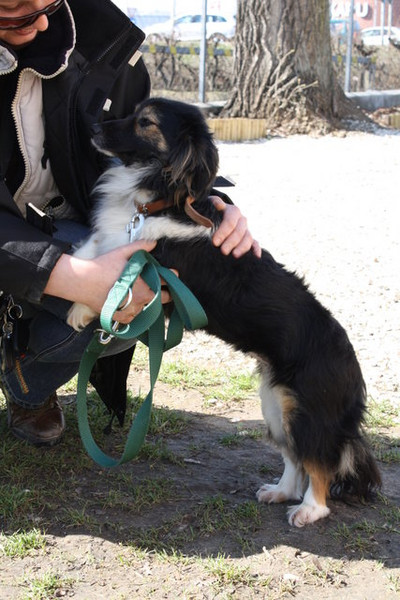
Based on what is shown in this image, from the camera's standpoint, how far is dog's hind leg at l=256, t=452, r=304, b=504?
2.88 meters

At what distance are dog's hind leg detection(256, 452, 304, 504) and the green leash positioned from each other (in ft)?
1.80

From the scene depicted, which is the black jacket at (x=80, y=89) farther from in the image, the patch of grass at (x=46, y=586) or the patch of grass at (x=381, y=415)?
the patch of grass at (x=381, y=415)

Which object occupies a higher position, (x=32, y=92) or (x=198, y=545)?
(x=32, y=92)

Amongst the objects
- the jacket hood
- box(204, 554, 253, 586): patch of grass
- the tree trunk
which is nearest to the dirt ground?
box(204, 554, 253, 586): patch of grass

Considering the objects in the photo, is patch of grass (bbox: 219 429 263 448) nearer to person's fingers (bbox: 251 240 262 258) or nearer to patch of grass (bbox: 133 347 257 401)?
patch of grass (bbox: 133 347 257 401)

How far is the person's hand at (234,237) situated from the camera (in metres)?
2.73

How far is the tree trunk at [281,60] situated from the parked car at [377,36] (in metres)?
8.10

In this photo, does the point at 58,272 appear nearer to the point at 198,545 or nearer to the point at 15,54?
the point at 15,54

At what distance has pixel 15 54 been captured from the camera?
277cm

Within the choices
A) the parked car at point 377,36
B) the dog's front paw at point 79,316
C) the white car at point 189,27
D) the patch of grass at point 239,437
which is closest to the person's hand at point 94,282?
the dog's front paw at point 79,316

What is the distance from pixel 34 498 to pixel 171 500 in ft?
1.55

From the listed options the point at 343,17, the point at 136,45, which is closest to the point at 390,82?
the point at 343,17

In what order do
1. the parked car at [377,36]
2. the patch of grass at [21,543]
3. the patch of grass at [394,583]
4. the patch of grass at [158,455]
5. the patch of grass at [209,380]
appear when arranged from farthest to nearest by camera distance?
the parked car at [377,36] → the patch of grass at [209,380] → the patch of grass at [158,455] → the patch of grass at [21,543] → the patch of grass at [394,583]

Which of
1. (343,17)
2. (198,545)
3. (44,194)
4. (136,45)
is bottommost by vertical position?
(198,545)
